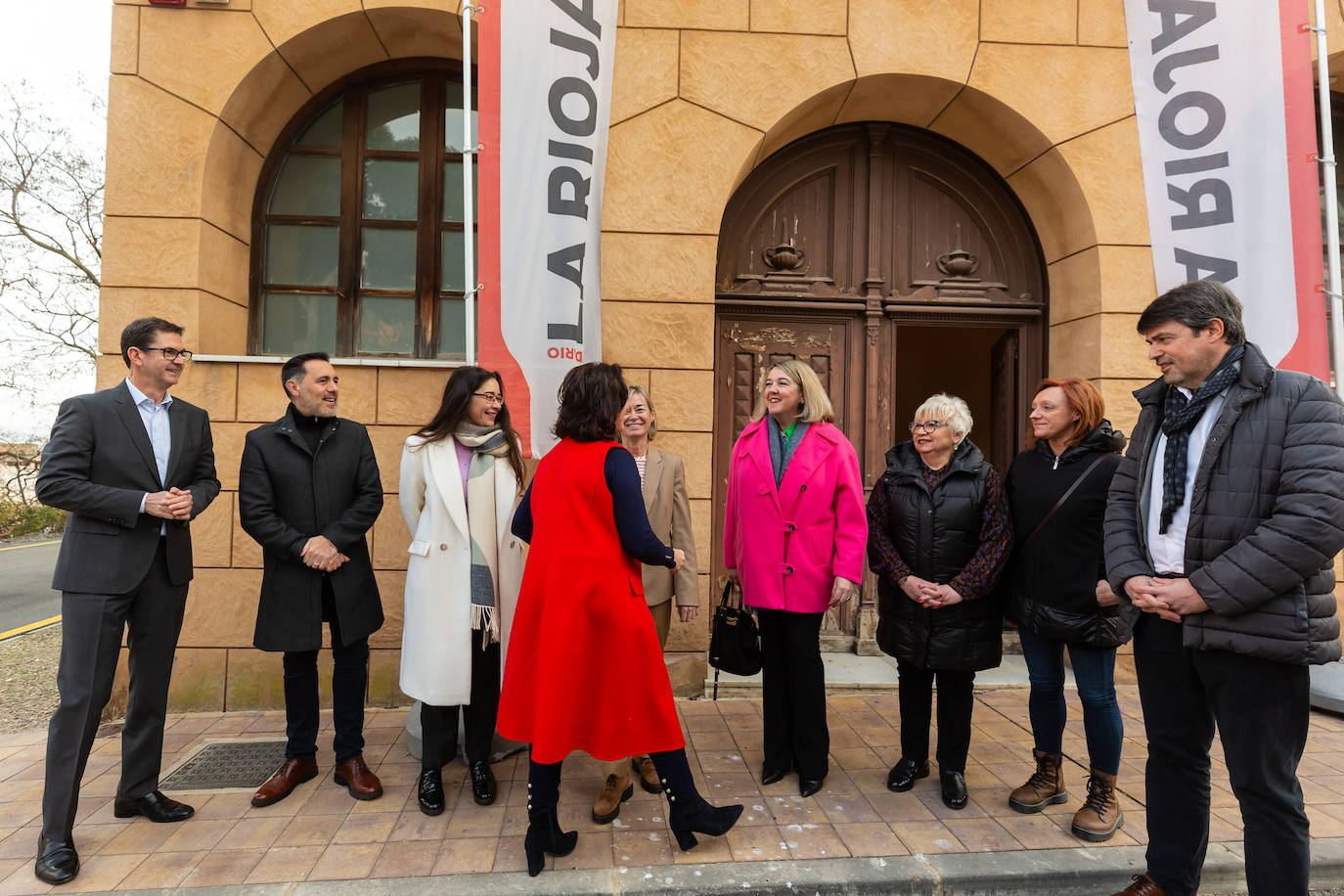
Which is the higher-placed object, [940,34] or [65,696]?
[940,34]

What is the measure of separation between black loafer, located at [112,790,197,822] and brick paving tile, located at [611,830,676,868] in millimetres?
1954

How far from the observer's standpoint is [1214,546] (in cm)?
225

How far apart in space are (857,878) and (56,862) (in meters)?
3.12

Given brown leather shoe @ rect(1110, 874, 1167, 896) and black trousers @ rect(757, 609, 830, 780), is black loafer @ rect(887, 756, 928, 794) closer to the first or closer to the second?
black trousers @ rect(757, 609, 830, 780)

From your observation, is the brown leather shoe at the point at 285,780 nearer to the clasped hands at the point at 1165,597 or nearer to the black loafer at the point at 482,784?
the black loafer at the point at 482,784

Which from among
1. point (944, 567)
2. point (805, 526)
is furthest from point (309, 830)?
point (944, 567)

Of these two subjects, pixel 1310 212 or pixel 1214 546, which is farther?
pixel 1310 212

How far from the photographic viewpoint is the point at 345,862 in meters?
2.80

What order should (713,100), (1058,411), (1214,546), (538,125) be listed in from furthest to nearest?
1. (713,100)
2. (538,125)
3. (1058,411)
4. (1214,546)

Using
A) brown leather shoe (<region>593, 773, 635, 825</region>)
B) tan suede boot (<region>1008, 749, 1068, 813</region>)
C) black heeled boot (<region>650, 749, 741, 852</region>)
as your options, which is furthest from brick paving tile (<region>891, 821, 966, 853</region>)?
brown leather shoe (<region>593, 773, 635, 825</region>)

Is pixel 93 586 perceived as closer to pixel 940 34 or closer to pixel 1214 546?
pixel 1214 546

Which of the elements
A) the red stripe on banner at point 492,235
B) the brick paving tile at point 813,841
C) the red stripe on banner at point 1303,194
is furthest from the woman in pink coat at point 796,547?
the red stripe on banner at point 1303,194

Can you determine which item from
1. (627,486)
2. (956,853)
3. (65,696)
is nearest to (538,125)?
(627,486)

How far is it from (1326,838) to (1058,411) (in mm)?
2173
